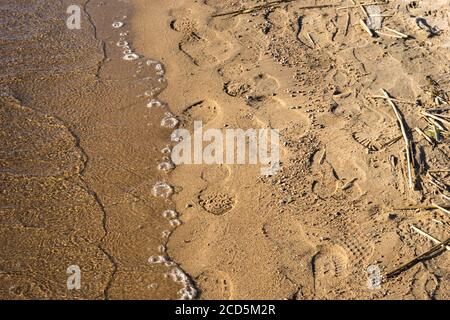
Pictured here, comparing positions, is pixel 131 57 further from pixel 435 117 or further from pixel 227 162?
pixel 435 117

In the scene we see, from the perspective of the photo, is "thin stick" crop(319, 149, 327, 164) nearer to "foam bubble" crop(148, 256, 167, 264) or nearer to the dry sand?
the dry sand

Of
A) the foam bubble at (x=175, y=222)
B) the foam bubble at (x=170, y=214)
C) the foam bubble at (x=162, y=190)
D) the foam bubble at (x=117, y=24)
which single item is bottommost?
the foam bubble at (x=175, y=222)

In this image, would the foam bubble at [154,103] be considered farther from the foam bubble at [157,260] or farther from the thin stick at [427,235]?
the thin stick at [427,235]

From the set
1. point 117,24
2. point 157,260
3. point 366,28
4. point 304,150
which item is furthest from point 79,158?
point 366,28

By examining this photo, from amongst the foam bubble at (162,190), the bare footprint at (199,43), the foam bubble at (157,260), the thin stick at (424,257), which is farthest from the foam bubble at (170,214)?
the bare footprint at (199,43)

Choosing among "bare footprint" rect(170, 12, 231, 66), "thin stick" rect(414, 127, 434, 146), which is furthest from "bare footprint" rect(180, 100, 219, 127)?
"thin stick" rect(414, 127, 434, 146)

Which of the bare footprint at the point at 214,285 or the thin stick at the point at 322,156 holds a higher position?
the thin stick at the point at 322,156
